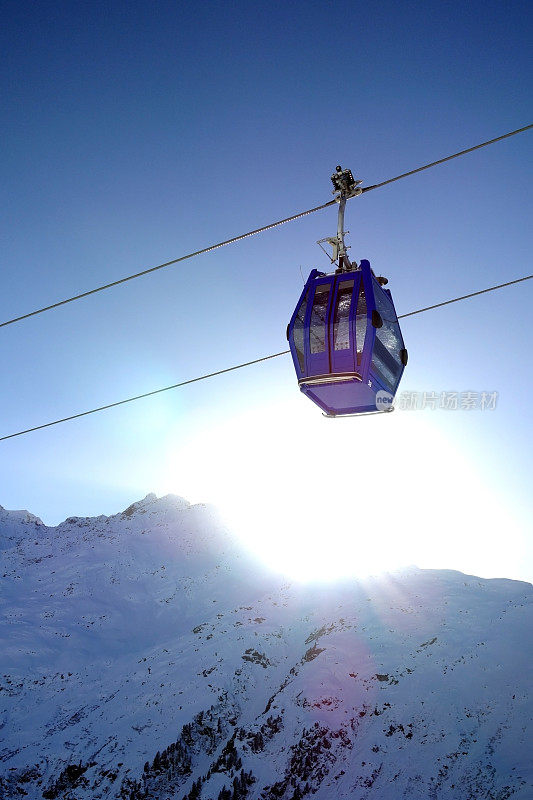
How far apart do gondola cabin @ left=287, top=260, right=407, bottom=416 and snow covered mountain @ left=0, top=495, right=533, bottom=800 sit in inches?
1195

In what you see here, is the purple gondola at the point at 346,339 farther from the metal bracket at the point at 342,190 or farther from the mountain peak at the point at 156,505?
the mountain peak at the point at 156,505

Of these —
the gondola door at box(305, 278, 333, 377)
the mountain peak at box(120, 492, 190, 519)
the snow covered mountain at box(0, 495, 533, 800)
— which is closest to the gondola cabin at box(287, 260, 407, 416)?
the gondola door at box(305, 278, 333, 377)

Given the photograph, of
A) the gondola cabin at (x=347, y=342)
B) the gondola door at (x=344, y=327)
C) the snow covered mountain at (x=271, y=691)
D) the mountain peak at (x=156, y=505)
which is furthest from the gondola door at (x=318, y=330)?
the mountain peak at (x=156, y=505)

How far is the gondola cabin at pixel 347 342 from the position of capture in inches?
306

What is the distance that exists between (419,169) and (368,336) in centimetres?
262

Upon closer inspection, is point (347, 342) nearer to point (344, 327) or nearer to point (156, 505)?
point (344, 327)

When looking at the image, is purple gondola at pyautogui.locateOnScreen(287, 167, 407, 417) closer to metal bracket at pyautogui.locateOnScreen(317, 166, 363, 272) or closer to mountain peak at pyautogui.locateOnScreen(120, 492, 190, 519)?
metal bracket at pyautogui.locateOnScreen(317, 166, 363, 272)

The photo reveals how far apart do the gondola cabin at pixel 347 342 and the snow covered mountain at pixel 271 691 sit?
3034 cm

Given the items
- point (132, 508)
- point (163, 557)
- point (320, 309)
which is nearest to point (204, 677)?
point (163, 557)

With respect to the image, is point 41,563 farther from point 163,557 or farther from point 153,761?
point 153,761

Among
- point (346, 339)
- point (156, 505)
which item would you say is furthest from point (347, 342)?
point (156, 505)

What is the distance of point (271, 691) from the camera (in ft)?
149

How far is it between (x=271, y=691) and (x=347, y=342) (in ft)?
159

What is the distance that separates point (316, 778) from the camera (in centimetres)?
3472
